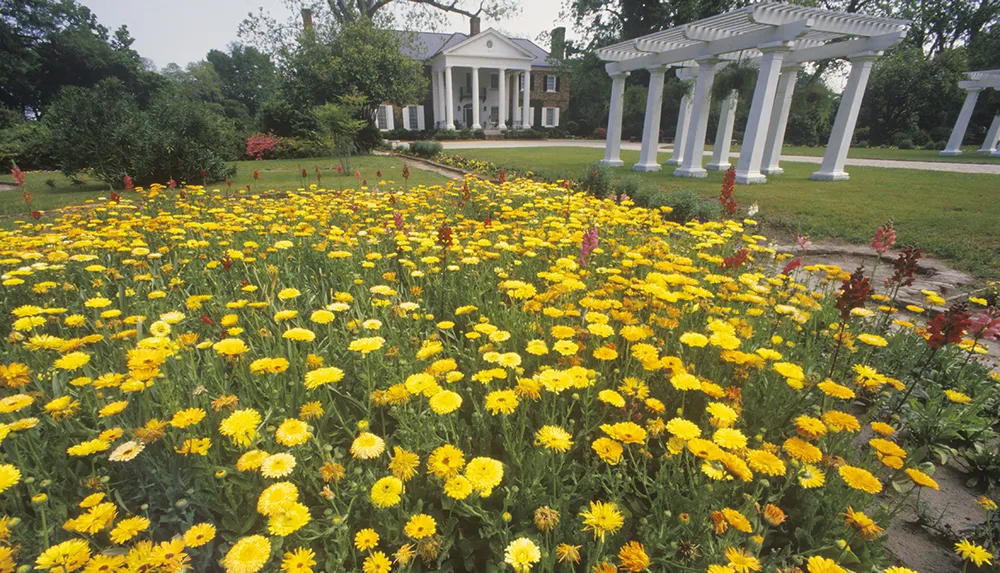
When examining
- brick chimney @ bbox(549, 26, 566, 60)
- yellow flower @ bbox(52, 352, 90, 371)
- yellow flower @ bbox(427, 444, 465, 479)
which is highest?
brick chimney @ bbox(549, 26, 566, 60)

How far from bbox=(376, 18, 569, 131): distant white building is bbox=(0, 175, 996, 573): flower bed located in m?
34.6

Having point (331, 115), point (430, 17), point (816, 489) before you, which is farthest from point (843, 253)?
point (430, 17)

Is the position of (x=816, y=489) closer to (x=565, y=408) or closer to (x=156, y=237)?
(x=565, y=408)

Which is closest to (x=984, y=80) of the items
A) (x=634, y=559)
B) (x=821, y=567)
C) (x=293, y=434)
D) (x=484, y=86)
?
(x=821, y=567)

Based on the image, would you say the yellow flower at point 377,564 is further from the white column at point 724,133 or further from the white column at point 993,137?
the white column at point 993,137

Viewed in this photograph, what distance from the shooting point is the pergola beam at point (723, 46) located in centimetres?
906

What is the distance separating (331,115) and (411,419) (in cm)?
1609

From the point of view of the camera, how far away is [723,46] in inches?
426

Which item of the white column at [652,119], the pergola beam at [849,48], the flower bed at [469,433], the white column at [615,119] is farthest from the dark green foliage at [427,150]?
the flower bed at [469,433]

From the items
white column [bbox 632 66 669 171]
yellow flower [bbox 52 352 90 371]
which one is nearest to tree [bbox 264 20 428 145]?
white column [bbox 632 66 669 171]

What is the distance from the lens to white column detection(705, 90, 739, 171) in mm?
12696

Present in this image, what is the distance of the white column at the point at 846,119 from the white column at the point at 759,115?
190 cm

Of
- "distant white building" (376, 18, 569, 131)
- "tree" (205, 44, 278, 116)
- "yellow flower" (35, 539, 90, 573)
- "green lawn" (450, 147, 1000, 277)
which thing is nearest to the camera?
"yellow flower" (35, 539, 90, 573)

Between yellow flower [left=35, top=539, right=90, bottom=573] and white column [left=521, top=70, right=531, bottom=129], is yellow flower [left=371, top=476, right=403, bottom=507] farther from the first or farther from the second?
white column [left=521, top=70, right=531, bottom=129]
